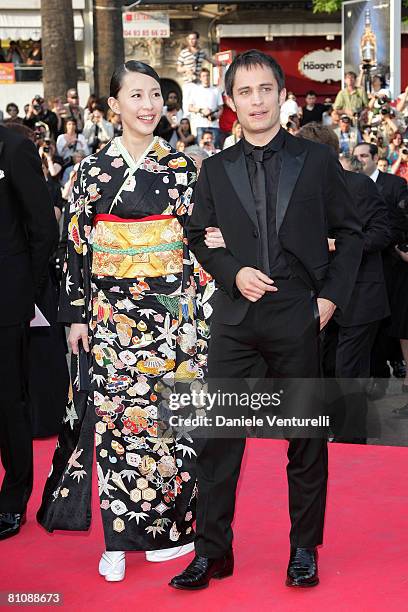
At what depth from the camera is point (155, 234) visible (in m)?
A: 3.67

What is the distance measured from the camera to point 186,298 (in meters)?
3.82

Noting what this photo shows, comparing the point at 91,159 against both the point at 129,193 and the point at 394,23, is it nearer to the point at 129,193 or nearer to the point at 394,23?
the point at 129,193

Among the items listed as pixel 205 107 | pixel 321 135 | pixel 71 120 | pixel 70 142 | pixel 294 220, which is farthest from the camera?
pixel 205 107

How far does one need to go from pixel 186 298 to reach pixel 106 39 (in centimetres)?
1436

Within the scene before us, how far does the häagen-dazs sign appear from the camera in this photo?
29219 millimetres

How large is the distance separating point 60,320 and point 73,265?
0.70 ft

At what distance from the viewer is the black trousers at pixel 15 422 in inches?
161

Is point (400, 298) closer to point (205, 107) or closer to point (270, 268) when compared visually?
point (270, 268)

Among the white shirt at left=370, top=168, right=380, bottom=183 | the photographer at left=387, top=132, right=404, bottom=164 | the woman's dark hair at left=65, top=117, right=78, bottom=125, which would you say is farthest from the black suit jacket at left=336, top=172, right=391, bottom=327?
the woman's dark hair at left=65, top=117, right=78, bottom=125

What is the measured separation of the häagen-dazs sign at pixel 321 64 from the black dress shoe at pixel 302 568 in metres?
26.8

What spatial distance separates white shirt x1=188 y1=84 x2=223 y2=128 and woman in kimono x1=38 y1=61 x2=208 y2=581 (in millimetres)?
11156

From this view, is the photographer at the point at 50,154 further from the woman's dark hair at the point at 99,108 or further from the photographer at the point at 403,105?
the photographer at the point at 403,105

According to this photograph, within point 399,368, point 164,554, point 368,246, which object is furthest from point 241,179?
point 399,368

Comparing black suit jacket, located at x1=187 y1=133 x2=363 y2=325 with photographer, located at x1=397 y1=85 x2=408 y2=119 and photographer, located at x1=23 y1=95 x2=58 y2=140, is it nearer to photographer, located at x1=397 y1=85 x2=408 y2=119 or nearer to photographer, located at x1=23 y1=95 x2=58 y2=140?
photographer, located at x1=397 y1=85 x2=408 y2=119
